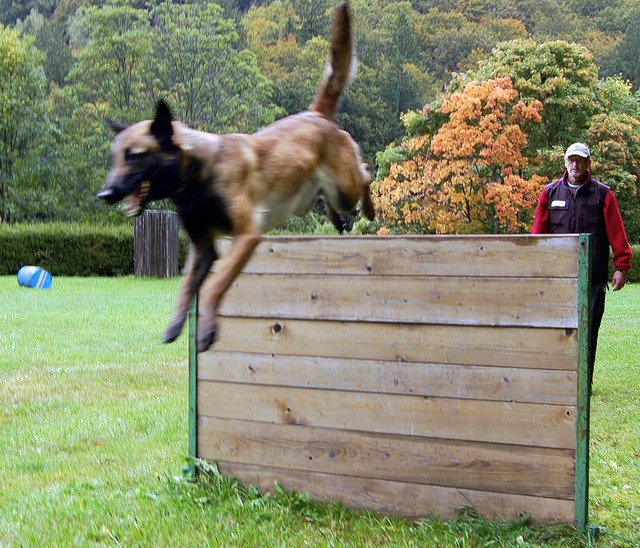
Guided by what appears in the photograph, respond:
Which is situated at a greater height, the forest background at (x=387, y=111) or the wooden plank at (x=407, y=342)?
the forest background at (x=387, y=111)

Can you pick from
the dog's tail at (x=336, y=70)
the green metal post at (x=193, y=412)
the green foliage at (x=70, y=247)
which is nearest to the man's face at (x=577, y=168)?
the green metal post at (x=193, y=412)

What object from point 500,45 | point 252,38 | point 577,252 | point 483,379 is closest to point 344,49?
point 577,252

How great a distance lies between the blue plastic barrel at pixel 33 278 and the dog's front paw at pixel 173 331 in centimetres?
1733

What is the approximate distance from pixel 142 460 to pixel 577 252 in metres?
3.36

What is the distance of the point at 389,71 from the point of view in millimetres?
20875

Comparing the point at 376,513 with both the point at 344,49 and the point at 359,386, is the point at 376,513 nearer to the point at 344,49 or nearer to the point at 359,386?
the point at 359,386

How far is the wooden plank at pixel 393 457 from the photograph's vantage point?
4.00 meters

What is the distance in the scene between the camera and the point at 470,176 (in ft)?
55.2

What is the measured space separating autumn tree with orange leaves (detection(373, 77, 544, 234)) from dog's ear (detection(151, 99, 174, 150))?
13.9 m

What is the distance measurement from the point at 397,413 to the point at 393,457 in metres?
0.28

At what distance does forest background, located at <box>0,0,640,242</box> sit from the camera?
53.5 ft

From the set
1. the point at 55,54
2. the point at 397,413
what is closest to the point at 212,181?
the point at 397,413

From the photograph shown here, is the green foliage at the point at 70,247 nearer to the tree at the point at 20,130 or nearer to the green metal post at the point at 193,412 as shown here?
the tree at the point at 20,130

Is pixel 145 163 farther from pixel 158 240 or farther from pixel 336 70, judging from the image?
pixel 158 240
